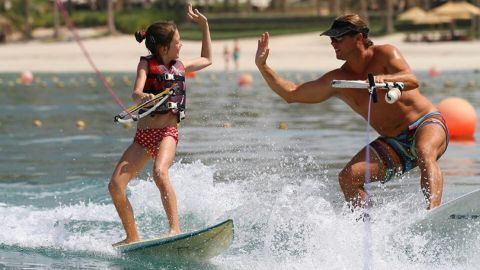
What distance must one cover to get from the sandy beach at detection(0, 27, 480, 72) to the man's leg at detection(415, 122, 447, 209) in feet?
118

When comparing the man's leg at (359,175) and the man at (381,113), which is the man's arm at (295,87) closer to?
the man at (381,113)

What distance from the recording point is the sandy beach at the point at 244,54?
46.9m

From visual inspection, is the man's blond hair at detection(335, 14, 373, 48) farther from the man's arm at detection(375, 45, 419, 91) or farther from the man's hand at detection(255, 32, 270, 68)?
the man's hand at detection(255, 32, 270, 68)

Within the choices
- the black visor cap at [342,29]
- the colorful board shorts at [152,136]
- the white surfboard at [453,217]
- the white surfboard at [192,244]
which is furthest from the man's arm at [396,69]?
the colorful board shorts at [152,136]

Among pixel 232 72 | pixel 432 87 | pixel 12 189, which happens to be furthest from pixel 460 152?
pixel 232 72

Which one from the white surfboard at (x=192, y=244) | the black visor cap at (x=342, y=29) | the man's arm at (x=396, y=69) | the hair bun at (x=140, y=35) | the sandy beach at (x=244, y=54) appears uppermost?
the black visor cap at (x=342, y=29)

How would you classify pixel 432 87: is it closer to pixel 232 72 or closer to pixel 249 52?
pixel 232 72

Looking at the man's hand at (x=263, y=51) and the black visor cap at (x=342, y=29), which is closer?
the black visor cap at (x=342, y=29)

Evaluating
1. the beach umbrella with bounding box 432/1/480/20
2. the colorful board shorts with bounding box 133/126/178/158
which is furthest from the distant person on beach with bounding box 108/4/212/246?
the beach umbrella with bounding box 432/1/480/20

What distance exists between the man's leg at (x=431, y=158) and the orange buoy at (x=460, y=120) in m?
8.98

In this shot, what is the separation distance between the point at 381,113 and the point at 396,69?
1.28ft

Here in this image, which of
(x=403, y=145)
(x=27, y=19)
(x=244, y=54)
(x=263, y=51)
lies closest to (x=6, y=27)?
(x=27, y=19)

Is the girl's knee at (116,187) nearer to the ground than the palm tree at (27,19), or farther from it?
farther from it

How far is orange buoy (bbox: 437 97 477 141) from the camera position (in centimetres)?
1683
